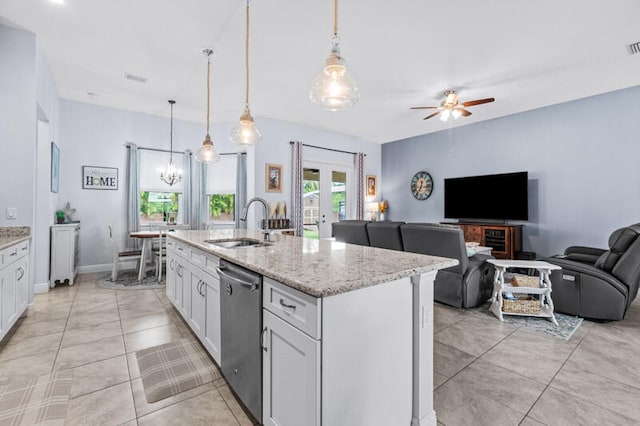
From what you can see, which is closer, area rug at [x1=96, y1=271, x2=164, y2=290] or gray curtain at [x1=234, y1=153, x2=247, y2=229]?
area rug at [x1=96, y1=271, x2=164, y2=290]

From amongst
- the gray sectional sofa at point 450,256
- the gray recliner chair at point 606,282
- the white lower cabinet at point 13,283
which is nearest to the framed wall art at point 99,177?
the white lower cabinet at point 13,283

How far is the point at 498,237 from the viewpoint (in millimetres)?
5379

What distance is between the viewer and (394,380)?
1391 millimetres

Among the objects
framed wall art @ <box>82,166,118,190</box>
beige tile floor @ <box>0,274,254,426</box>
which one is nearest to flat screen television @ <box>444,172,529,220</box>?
beige tile floor @ <box>0,274,254,426</box>

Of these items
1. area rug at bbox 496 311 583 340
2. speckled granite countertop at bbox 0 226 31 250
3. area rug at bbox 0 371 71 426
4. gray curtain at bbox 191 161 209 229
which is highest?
gray curtain at bbox 191 161 209 229

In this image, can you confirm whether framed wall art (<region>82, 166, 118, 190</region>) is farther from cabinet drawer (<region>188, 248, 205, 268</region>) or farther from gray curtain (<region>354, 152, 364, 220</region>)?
gray curtain (<region>354, 152, 364, 220</region>)

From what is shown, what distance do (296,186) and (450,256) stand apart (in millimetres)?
3846

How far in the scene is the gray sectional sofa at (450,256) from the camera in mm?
3219

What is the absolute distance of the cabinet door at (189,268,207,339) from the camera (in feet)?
7.58

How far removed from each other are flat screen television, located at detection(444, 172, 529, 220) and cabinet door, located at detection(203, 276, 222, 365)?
18.3ft

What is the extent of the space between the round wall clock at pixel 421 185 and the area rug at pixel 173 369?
20.1ft

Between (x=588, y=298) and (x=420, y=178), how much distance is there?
4651mm

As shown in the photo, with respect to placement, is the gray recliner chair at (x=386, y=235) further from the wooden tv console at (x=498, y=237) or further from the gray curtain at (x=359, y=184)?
the gray curtain at (x=359, y=184)

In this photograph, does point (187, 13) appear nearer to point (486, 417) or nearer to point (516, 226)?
point (486, 417)
